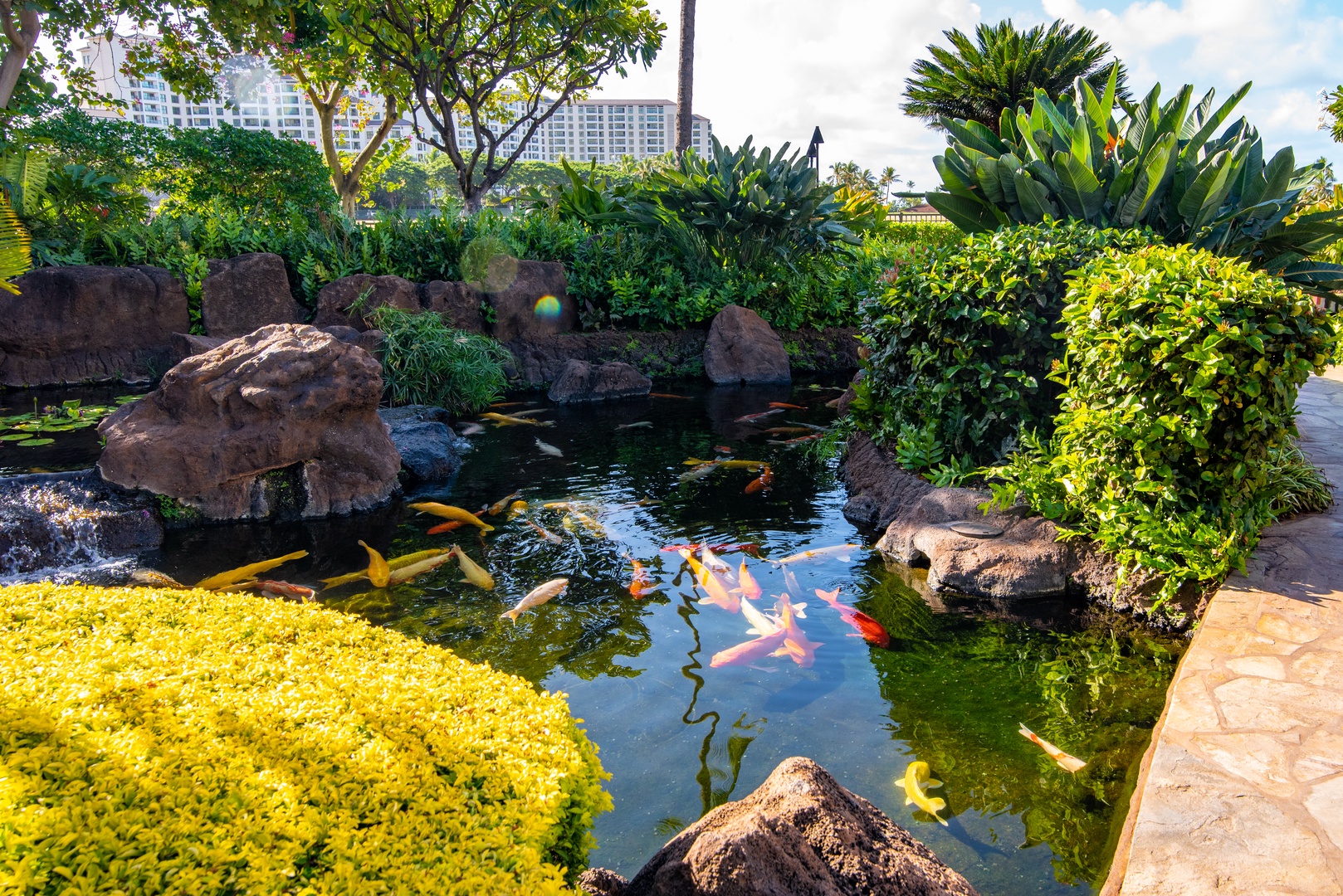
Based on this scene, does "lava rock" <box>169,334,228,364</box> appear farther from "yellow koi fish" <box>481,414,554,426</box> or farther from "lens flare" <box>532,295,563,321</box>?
"lens flare" <box>532,295,563,321</box>

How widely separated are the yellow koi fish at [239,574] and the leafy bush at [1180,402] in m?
4.72

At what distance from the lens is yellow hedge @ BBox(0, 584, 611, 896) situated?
4.44 feet

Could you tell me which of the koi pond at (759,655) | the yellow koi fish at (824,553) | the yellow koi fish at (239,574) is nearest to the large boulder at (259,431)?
the koi pond at (759,655)

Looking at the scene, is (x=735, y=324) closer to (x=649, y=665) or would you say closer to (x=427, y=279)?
(x=427, y=279)

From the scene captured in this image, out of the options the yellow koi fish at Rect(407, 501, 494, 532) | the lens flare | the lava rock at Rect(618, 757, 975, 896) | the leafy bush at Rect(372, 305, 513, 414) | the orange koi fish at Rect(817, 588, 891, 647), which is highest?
the lens flare

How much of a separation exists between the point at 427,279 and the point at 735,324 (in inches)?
189

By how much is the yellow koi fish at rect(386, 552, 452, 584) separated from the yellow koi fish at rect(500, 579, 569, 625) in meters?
0.77

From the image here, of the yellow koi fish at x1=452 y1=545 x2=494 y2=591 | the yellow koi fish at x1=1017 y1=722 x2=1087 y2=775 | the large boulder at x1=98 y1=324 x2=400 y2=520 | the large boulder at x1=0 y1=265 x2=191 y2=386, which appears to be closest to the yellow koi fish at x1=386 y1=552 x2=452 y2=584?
the yellow koi fish at x1=452 y1=545 x2=494 y2=591

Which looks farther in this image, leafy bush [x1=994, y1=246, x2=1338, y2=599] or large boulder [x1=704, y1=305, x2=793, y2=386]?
large boulder [x1=704, y1=305, x2=793, y2=386]

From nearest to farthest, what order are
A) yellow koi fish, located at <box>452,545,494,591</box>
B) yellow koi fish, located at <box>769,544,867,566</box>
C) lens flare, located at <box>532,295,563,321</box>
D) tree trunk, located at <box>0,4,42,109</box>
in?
yellow koi fish, located at <box>452,545,494,591</box>
yellow koi fish, located at <box>769,544,867,566</box>
tree trunk, located at <box>0,4,42,109</box>
lens flare, located at <box>532,295,563,321</box>

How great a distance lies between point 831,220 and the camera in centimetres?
1405

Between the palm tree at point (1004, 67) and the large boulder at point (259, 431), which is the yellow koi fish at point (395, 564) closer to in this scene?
the large boulder at point (259, 431)

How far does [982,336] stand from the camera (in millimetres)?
5613

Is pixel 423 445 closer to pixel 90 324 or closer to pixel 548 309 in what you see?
pixel 548 309
